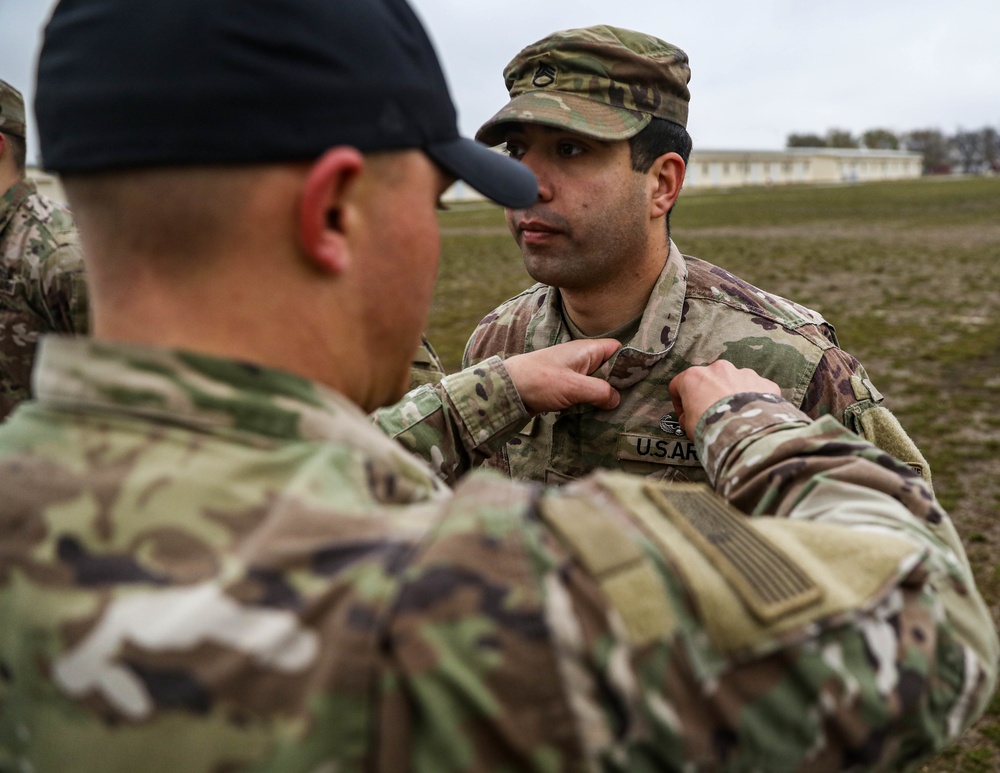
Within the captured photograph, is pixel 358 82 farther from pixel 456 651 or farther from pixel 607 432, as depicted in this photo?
pixel 607 432

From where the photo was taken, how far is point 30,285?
4.30 metres

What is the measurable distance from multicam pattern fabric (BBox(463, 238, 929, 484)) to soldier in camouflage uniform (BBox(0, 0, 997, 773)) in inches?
51.9

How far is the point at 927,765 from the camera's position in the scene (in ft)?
12.4

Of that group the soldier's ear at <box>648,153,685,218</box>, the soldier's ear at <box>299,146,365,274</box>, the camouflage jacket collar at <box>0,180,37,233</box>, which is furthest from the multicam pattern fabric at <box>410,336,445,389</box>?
A: the camouflage jacket collar at <box>0,180,37,233</box>

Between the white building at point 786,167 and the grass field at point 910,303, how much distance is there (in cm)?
5269

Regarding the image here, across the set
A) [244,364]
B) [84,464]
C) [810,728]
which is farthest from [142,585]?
[810,728]

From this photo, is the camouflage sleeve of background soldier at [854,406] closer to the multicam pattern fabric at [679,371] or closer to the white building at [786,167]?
the multicam pattern fabric at [679,371]

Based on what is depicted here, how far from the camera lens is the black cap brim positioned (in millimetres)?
1431

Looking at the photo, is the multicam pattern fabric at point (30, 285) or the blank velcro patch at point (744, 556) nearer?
the blank velcro patch at point (744, 556)

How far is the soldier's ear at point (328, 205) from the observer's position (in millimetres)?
1219

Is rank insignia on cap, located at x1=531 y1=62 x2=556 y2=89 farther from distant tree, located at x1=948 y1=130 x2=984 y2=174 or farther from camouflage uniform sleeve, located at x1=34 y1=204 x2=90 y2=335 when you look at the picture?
distant tree, located at x1=948 y1=130 x2=984 y2=174

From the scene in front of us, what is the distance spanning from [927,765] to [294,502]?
3746 millimetres

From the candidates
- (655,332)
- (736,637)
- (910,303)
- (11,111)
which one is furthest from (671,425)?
(910,303)

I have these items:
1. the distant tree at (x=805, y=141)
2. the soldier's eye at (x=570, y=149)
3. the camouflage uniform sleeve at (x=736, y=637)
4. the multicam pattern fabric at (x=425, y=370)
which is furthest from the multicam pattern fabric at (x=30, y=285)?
the distant tree at (x=805, y=141)
